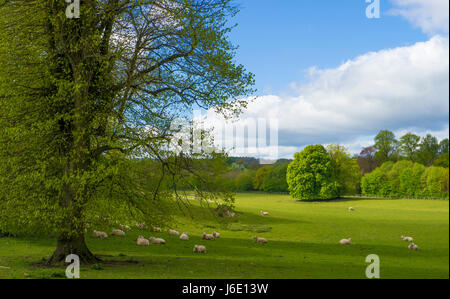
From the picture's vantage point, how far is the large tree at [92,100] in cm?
1688

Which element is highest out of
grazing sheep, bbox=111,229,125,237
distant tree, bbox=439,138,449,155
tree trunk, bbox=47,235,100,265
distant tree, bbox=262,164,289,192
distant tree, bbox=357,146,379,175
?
distant tree, bbox=439,138,449,155

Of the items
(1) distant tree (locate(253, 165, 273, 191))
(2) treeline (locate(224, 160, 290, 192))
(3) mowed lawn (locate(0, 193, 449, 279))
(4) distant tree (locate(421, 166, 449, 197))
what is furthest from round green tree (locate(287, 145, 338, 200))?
(4) distant tree (locate(421, 166, 449, 197))

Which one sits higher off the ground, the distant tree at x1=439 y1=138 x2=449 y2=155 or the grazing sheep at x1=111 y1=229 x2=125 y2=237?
the distant tree at x1=439 y1=138 x2=449 y2=155

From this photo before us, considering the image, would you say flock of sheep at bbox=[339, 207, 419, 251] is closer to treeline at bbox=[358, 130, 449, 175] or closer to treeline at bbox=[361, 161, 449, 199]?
treeline at bbox=[361, 161, 449, 199]

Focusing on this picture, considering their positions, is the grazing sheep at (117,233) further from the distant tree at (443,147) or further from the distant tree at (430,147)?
the distant tree at (443,147)

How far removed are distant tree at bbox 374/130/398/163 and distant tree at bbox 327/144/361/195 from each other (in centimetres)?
6011

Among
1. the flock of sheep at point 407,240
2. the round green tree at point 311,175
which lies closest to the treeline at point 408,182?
the round green tree at point 311,175

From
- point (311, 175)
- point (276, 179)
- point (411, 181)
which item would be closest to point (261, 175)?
point (276, 179)

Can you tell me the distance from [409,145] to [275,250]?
107 m

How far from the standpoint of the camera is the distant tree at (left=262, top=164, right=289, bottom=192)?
5256 centimetres

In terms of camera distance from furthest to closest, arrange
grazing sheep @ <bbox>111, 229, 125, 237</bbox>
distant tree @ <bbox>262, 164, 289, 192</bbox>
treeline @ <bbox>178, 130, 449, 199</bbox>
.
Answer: distant tree @ <bbox>262, 164, 289, 192</bbox> < grazing sheep @ <bbox>111, 229, 125, 237</bbox> < treeline @ <bbox>178, 130, 449, 199</bbox>

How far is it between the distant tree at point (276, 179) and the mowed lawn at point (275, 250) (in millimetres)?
2946

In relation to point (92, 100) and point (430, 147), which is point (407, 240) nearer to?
point (92, 100)

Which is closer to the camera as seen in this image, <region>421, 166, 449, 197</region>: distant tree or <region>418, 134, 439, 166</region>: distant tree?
<region>421, 166, 449, 197</region>: distant tree
